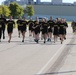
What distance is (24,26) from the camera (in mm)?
28781

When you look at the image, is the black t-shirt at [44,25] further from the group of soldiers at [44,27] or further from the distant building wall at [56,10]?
the distant building wall at [56,10]

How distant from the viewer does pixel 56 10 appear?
17338cm

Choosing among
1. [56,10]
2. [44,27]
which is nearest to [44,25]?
[44,27]

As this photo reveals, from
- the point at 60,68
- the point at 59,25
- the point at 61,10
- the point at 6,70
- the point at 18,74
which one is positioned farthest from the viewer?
the point at 61,10

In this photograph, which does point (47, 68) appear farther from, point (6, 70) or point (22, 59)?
point (22, 59)

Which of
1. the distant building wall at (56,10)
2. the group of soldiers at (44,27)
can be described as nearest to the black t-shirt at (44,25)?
the group of soldiers at (44,27)

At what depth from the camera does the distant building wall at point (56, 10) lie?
562ft

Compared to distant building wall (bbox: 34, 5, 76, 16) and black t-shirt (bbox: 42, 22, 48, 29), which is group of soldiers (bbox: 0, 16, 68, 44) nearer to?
black t-shirt (bbox: 42, 22, 48, 29)

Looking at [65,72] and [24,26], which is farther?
[24,26]

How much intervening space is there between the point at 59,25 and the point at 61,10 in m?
145

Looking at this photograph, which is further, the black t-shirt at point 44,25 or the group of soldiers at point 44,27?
the black t-shirt at point 44,25

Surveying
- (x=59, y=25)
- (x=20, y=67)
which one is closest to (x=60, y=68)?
(x=20, y=67)

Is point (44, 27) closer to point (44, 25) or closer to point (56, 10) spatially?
point (44, 25)

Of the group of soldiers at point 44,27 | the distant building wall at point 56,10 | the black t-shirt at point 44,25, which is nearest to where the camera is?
the group of soldiers at point 44,27
